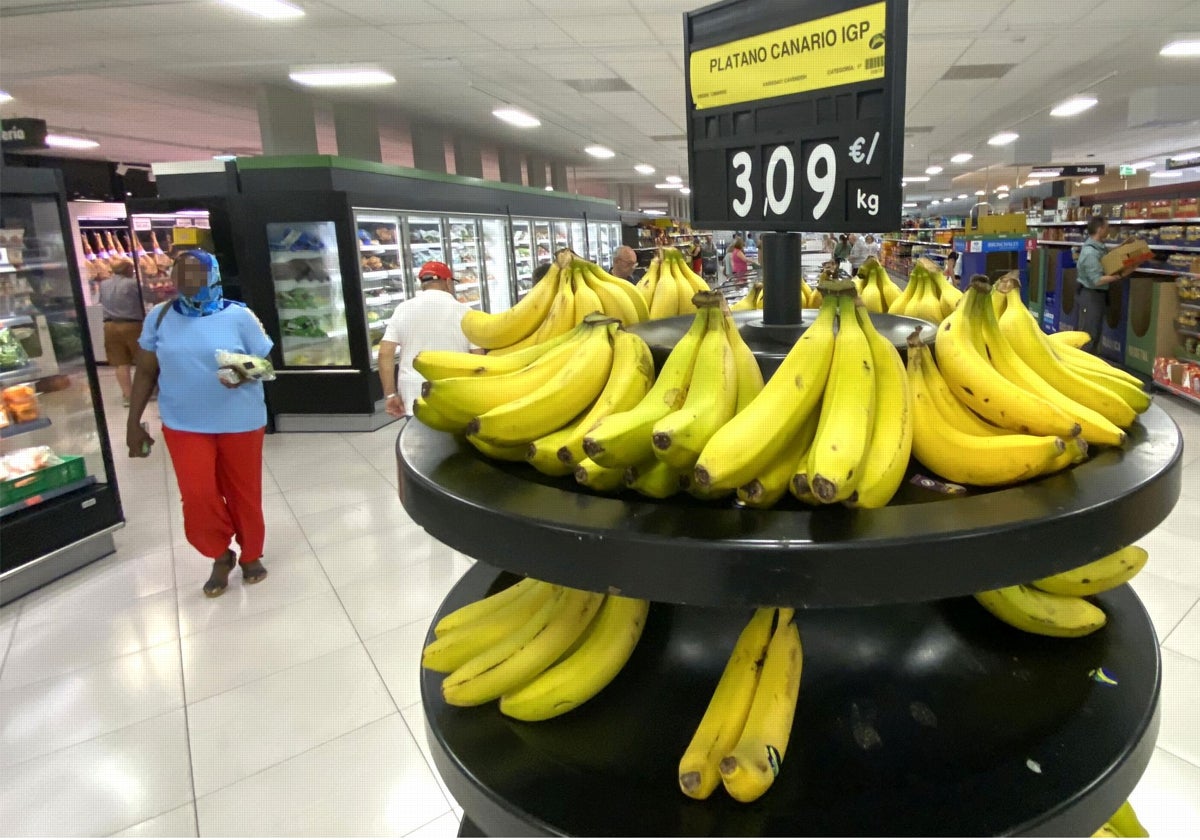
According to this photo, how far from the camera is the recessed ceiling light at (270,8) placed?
5.03 m

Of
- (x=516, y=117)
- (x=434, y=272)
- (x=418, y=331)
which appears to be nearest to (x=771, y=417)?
(x=418, y=331)

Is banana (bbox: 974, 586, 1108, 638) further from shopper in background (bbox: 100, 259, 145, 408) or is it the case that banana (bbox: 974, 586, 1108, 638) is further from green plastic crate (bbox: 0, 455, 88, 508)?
shopper in background (bbox: 100, 259, 145, 408)

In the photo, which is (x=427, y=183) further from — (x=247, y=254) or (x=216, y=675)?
(x=216, y=675)

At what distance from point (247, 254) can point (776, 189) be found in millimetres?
5872

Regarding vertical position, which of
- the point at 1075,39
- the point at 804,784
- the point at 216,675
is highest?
the point at 1075,39

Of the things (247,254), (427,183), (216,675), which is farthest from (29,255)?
(427,183)

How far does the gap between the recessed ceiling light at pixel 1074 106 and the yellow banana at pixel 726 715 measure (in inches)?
446

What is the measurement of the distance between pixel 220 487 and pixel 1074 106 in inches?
462

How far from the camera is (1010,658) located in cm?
106

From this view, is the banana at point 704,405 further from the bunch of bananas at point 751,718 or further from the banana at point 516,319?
the banana at point 516,319

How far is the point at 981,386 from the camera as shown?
0.88 metres

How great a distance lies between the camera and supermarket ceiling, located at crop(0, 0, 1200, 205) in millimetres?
5441

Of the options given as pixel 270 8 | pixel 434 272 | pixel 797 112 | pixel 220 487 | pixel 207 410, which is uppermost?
pixel 270 8

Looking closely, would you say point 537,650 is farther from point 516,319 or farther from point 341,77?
point 341,77
